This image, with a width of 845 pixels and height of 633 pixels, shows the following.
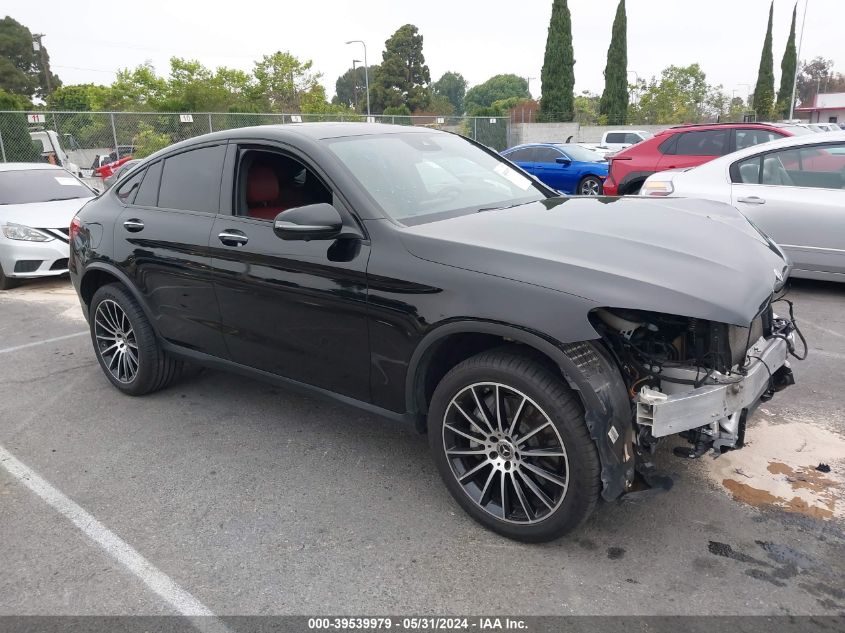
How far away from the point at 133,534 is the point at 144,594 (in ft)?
1.58

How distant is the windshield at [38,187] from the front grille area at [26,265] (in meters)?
1.10

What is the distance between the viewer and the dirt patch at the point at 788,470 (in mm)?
3098

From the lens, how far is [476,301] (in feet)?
9.06

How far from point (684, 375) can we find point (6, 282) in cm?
859

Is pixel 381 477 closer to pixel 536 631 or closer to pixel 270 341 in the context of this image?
pixel 270 341

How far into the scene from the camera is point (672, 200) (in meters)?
3.75

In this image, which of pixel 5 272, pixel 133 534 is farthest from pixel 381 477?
pixel 5 272

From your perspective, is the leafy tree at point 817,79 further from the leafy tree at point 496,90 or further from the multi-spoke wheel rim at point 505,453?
the multi-spoke wheel rim at point 505,453

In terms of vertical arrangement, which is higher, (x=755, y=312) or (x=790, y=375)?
(x=755, y=312)

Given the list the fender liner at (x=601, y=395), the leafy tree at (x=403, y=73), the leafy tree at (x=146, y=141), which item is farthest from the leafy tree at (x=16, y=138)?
the leafy tree at (x=403, y=73)

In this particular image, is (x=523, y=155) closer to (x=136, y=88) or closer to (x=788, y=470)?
(x=788, y=470)

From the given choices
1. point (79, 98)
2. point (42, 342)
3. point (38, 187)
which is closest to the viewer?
point (42, 342)

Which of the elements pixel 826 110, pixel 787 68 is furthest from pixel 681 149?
pixel 826 110

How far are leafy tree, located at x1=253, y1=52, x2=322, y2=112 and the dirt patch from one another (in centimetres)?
4713
